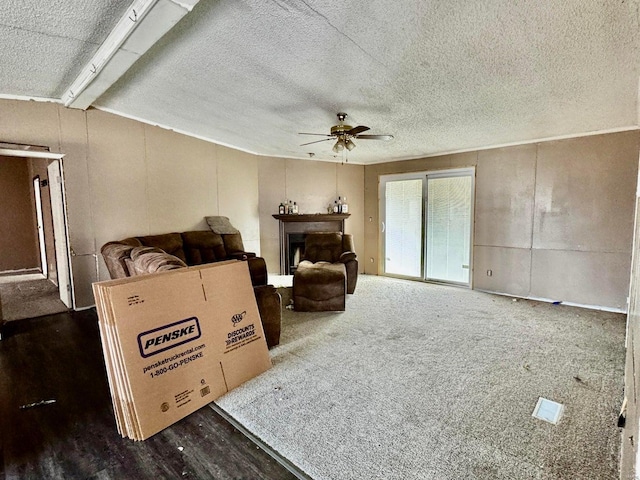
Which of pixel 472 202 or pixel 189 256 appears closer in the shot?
pixel 189 256

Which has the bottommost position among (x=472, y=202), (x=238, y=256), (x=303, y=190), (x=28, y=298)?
(x=28, y=298)

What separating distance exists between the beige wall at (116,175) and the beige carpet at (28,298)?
527 mm

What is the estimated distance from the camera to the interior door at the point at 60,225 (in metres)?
3.97

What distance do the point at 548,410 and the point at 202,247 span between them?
471 cm

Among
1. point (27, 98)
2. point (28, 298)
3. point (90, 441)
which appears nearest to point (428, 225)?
point (90, 441)

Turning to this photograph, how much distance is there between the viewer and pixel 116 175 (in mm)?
4379

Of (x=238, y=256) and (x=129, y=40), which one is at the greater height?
(x=129, y=40)

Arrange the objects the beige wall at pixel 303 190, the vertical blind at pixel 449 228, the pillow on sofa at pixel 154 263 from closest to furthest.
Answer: the pillow on sofa at pixel 154 263
the vertical blind at pixel 449 228
the beige wall at pixel 303 190

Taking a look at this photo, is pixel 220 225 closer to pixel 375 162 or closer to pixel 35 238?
pixel 375 162

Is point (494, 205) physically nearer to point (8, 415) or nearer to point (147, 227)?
point (147, 227)

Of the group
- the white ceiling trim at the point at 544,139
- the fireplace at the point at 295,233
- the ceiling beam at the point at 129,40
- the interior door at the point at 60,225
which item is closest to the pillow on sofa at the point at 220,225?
the fireplace at the point at 295,233

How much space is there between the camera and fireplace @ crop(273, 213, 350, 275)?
614 centimetres

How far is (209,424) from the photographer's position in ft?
6.44

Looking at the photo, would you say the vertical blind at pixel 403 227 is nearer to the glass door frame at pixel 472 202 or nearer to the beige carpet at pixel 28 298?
the glass door frame at pixel 472 202
